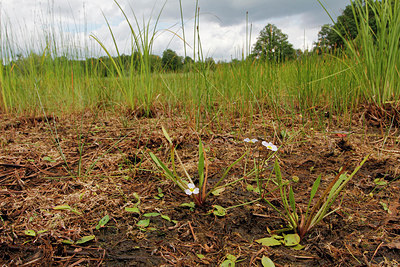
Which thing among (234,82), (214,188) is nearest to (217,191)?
(214,188)

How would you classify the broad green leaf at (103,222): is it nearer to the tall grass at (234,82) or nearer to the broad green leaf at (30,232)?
the broad green leaf at (30,232)

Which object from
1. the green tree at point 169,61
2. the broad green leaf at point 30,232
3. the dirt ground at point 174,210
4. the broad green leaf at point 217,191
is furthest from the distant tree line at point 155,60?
the broad green leaf at point 30,232

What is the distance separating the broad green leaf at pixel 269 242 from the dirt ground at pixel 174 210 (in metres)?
0.01

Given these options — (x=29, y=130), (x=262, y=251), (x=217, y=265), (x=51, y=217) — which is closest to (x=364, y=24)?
(x=262, y=251)

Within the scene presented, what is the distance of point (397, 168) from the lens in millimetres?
1263

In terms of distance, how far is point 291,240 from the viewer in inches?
33.7

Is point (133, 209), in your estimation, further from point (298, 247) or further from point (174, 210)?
point (298, 247)

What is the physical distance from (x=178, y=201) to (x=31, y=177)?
79 cm

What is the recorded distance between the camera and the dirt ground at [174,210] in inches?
32.1

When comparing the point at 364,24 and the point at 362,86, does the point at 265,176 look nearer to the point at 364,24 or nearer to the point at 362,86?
the point at 362,86

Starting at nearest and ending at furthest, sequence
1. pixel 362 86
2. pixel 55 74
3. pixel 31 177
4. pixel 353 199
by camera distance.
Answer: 1. pixel 353 199
2. pixel 31 177
3. pixel 362 86
4. pixel 55 74

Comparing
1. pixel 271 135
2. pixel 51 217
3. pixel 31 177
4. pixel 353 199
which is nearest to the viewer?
pixel 51 217

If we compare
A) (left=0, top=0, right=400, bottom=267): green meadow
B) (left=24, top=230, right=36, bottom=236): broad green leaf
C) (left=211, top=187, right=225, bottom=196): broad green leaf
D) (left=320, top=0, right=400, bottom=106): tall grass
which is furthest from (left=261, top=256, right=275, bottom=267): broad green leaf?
(left=320, top=0, right=400, bottom=106): tall grass

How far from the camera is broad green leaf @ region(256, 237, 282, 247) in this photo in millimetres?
843
